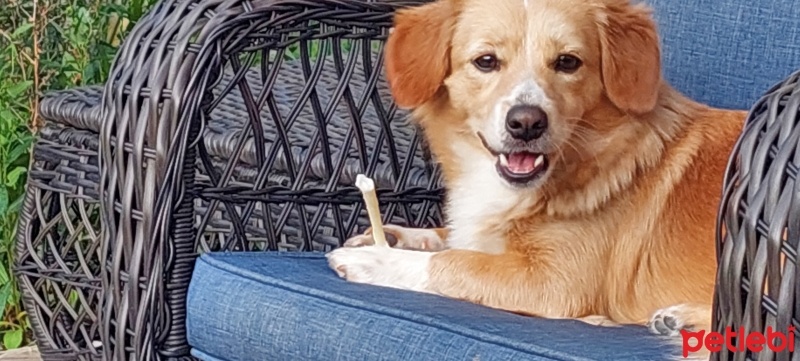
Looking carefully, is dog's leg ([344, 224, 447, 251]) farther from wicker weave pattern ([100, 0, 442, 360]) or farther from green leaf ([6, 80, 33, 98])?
green leaf ([6, 80, 33, 98])

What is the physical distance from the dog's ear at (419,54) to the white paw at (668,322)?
1.96ft

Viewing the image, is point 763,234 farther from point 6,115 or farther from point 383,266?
point 6,115

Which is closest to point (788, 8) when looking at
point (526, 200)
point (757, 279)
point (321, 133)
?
point (526, 200)

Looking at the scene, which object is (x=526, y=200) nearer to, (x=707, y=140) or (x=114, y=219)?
(x=707, y=140)

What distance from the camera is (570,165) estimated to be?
2.03 metres

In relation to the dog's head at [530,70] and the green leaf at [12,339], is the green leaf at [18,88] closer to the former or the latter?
the green leaf at [12,339]

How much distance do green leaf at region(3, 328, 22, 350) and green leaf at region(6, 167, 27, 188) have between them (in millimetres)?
431

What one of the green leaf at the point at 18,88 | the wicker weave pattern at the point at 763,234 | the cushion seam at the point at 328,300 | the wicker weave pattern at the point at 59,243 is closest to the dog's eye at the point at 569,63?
the cushion seam at the point at 328,300

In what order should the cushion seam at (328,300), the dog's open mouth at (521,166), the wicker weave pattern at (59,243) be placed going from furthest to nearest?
the wicker weave pattern at (59,243) < the dog's open mouth at (521,166) < the cushion seam at (328,300)

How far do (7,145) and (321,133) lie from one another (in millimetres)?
1572

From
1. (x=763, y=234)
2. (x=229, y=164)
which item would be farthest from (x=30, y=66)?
(x=763, y=234)

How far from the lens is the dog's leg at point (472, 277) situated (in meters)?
1.89

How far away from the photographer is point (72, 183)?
2.96m

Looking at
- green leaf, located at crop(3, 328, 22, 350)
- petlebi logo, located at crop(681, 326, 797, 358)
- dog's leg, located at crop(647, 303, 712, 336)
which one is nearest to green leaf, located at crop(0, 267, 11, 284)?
green leaf, located at crop(3, 328, 22, 350)
